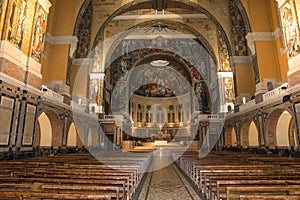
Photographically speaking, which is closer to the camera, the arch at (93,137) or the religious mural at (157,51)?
the arch at (93,137)

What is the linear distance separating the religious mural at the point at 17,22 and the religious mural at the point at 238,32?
15.3 m

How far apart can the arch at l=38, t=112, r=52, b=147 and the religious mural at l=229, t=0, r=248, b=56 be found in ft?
49.9

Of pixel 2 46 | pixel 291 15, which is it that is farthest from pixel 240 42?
pixel 2 46

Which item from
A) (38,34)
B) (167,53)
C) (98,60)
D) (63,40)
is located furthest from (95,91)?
(167,53)

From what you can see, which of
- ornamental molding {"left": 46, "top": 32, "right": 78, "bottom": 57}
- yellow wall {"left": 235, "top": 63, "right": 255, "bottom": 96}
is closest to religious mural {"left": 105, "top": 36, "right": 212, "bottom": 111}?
yellow wall {"left": 235, "top": 63, "right": 255, "bottom": 96}

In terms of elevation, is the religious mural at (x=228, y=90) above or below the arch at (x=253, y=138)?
above

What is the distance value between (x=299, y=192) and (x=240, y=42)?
16.6 metres

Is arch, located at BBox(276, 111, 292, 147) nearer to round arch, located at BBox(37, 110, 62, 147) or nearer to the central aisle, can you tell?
the central aisle

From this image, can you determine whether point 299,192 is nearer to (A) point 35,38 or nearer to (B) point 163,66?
(A) point 35,38

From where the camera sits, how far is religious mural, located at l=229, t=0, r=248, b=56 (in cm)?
1712

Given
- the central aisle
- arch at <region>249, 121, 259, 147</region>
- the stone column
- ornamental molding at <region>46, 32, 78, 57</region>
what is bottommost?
the central aisle

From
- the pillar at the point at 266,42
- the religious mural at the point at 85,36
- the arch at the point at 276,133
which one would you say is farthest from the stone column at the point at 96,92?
the arch at the point at 276,133

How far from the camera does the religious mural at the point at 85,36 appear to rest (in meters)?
17.4

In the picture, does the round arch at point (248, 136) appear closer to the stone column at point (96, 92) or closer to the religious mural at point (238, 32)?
the religious mural at point (238, 32)
